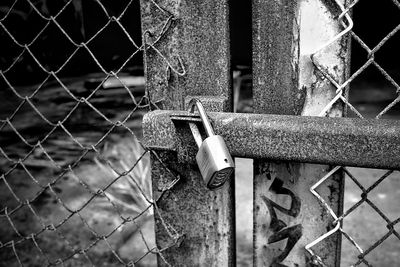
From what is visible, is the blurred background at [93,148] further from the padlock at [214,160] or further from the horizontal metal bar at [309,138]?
the padlock at [214,160]

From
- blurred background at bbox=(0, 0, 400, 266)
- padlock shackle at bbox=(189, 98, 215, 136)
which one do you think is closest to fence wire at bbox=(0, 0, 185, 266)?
blurred background at bbox=(0, 0, 400, 266)

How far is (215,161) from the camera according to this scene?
62cm

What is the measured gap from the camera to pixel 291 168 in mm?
756

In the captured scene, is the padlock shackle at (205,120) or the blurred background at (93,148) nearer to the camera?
the padlock shackle at (205,120)

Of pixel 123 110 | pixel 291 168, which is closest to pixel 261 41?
pixel 291 168

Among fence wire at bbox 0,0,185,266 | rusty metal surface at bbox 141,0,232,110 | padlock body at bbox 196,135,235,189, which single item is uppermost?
rusty metal surface at bbox 141,0,232,110

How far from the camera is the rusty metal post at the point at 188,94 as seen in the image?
0.76 metres

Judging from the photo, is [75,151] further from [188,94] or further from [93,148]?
[188,94]

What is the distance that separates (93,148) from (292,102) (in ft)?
1.70

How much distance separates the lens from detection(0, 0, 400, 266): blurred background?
4.38 ft

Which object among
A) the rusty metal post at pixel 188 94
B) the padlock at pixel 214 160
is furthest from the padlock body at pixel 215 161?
the rusty metal post at pixel 188 94

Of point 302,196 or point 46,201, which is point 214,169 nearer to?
point 302,196

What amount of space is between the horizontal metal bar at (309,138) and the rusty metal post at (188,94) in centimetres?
8

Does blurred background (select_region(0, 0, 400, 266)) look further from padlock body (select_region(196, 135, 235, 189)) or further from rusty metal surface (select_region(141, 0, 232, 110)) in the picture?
padlock body (select_region(196, 135, 235, 189))
